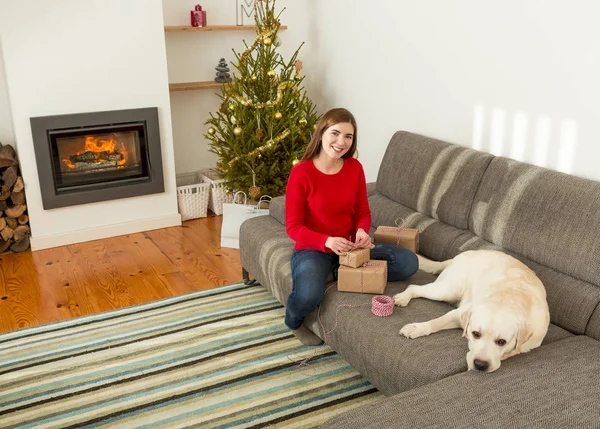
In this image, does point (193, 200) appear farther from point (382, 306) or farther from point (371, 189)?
point (382, 306)

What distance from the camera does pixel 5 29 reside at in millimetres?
3594

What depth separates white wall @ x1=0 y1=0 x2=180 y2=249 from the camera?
367 cm

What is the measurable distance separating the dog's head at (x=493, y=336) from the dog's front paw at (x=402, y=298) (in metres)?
0.42

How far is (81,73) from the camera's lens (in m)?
3.83

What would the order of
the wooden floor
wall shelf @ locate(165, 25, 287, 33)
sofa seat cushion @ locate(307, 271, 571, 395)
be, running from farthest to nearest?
1. wall shelf @ locate(165, 25, 287, 33)
2. the wooden floor
3. sofa seat cushion @ locate(307, 271, 571, 395)

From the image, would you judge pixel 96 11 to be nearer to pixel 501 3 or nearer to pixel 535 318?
pixel 501 3

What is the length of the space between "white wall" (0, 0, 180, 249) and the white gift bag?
0.72 m

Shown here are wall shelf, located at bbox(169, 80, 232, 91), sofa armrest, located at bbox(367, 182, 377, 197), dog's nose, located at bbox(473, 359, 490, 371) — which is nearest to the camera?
dog's nose, located at bbox(473, 359, 490, 371)

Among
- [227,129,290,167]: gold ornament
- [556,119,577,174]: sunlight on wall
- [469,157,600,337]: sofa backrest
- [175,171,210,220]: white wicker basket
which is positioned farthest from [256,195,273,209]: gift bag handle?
[556,119,577,174]: sunlight on wall

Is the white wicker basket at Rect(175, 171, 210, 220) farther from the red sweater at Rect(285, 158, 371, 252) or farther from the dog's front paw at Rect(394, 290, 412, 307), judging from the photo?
the dog's front paw at Rect(394, 290, 412, 307)

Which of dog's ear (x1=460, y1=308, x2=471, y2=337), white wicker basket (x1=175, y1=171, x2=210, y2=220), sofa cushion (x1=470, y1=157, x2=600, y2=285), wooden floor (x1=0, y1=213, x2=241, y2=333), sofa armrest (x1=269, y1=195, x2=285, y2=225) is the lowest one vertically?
wooden floor (x1=0, y1=213, x2=241, y2=333)

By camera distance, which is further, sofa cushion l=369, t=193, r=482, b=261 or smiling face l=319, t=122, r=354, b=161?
sofa cushion l=369, t=193, r=482, b=261

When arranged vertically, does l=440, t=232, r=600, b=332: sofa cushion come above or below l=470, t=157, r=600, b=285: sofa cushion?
below

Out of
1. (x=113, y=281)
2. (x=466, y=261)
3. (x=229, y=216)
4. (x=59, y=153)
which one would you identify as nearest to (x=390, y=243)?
(x=466, y=261)
